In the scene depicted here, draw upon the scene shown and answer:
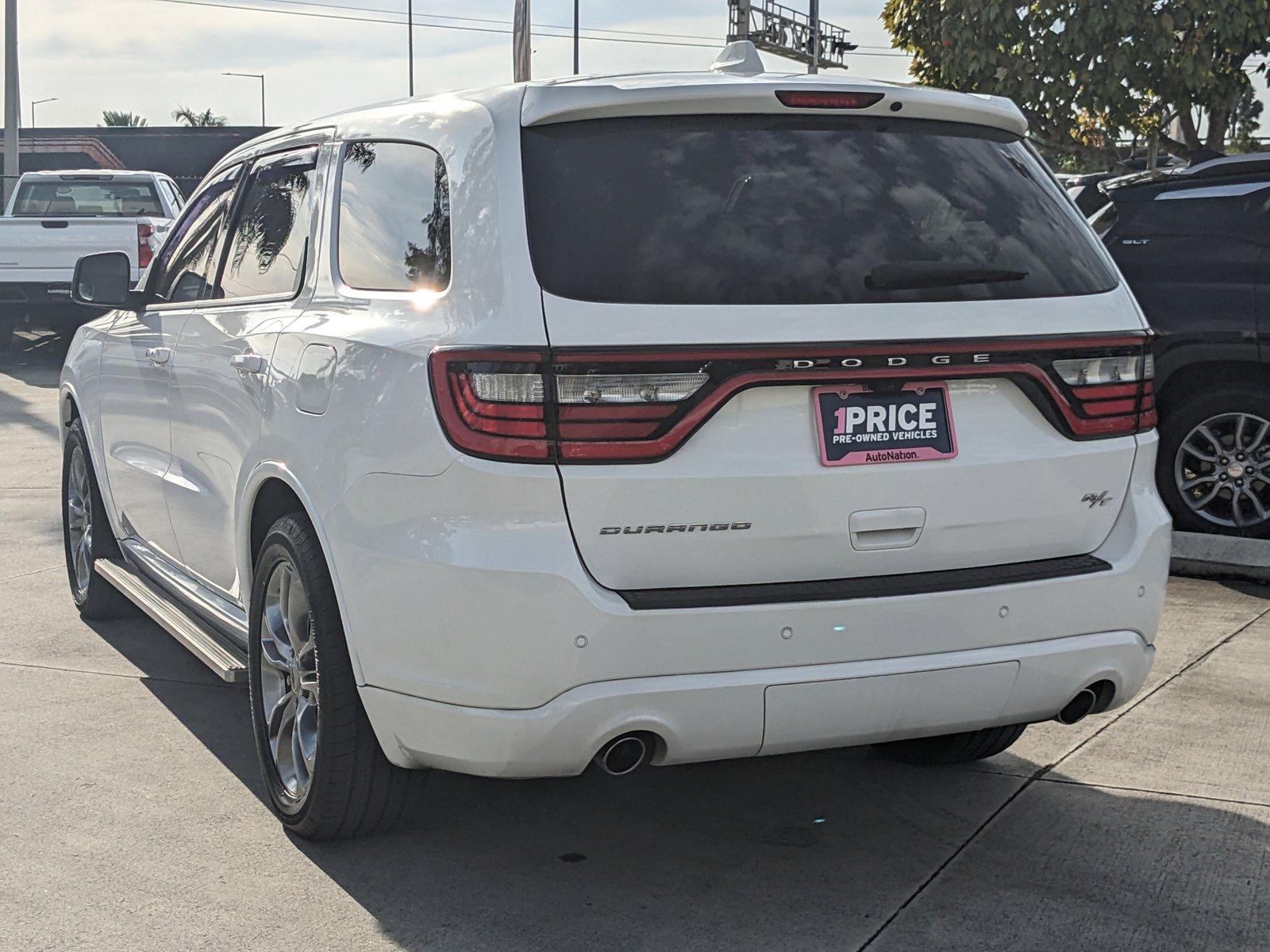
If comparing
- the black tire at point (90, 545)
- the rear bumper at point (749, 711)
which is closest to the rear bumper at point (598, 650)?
the rear bumper at point (749, 711)

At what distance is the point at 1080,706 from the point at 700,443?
1.22 metres

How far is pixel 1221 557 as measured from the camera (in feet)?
24.1

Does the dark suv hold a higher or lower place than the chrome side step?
higher

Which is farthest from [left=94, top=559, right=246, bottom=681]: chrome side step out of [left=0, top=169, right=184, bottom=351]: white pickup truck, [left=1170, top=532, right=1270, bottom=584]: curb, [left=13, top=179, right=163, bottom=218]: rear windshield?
[left=13, top=179, right=163, bottom=218]: rear windshield

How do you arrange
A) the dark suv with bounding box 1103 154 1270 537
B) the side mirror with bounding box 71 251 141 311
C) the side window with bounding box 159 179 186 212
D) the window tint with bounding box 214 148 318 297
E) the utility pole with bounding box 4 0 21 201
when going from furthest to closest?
the utility pole with bounding box 4 0 21 201
the side window with bounding box 159 179 186 212
the dark suv with bounding box 1103 154 1270 537
the side mirror with bounding box 71 251 141 311
the window tint with bounding box 214 148 318 297

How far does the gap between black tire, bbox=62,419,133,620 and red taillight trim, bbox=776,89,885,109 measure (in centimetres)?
368

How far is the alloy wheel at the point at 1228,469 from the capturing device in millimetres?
7625

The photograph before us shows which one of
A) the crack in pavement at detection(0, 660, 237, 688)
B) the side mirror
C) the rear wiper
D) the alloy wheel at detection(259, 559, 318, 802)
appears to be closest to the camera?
the rear wiper

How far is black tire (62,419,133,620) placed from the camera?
642cm

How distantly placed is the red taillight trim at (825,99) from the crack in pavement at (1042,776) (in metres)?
1.82

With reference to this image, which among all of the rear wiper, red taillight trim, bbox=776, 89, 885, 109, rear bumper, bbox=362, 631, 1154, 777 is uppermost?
red taillight trim, bbox=776, 89, 885, 109

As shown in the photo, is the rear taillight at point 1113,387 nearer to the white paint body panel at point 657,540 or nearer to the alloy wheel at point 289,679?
the white paint body panel at point 657,540

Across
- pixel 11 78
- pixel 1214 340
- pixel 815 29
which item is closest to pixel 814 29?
pixel 815 29

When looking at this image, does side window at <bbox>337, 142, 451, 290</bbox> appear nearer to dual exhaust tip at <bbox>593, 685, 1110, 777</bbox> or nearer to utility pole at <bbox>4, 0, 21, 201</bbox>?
dual exhaust tip at <bbox>593, 685, 1110, 777</bbox>
